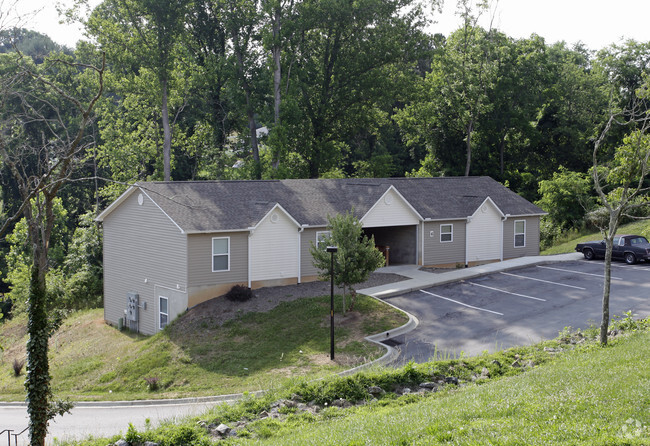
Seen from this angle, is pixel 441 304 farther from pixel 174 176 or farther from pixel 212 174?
pixel 174 176

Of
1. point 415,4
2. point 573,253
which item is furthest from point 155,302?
point 415,4

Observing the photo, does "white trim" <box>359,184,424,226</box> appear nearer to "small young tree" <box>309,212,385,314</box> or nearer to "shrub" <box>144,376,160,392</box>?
"small young tree" <box>309,212,385,314</box>

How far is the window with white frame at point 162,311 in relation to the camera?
28.5 metres

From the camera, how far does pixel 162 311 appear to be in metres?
28.8

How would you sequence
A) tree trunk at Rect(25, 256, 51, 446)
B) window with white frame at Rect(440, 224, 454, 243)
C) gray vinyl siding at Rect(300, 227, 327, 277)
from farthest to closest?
window with white frame at Rect(440, 224, 454, 243) < gray vinyl siding at Rect(300, 227, 327, 277) < tree trunk at Rect(25, 256, 51, 446)

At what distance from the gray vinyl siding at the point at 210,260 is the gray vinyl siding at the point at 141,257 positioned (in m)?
0.37

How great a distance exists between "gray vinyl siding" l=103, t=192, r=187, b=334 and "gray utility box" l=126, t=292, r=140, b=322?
0.26 meters

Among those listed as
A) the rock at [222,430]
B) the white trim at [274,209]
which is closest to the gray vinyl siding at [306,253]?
the white trim at [274,209]

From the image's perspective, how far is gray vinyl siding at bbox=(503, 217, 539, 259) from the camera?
3634 centimetres

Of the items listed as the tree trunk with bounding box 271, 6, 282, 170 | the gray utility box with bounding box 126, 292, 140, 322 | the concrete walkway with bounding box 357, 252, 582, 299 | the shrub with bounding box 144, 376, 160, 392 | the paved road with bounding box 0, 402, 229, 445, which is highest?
the tree trunk with bounding box 271, 6, 282, 170

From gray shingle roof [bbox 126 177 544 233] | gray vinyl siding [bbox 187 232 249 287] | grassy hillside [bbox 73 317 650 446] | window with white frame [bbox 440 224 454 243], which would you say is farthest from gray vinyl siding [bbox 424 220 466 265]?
grassy hillside [bbox 73 317 650 446]

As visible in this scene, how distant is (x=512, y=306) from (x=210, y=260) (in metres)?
13.6

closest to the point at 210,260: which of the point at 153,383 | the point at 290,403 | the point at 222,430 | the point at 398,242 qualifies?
the point at 153,383

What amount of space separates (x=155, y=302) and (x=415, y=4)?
31.3 metres
